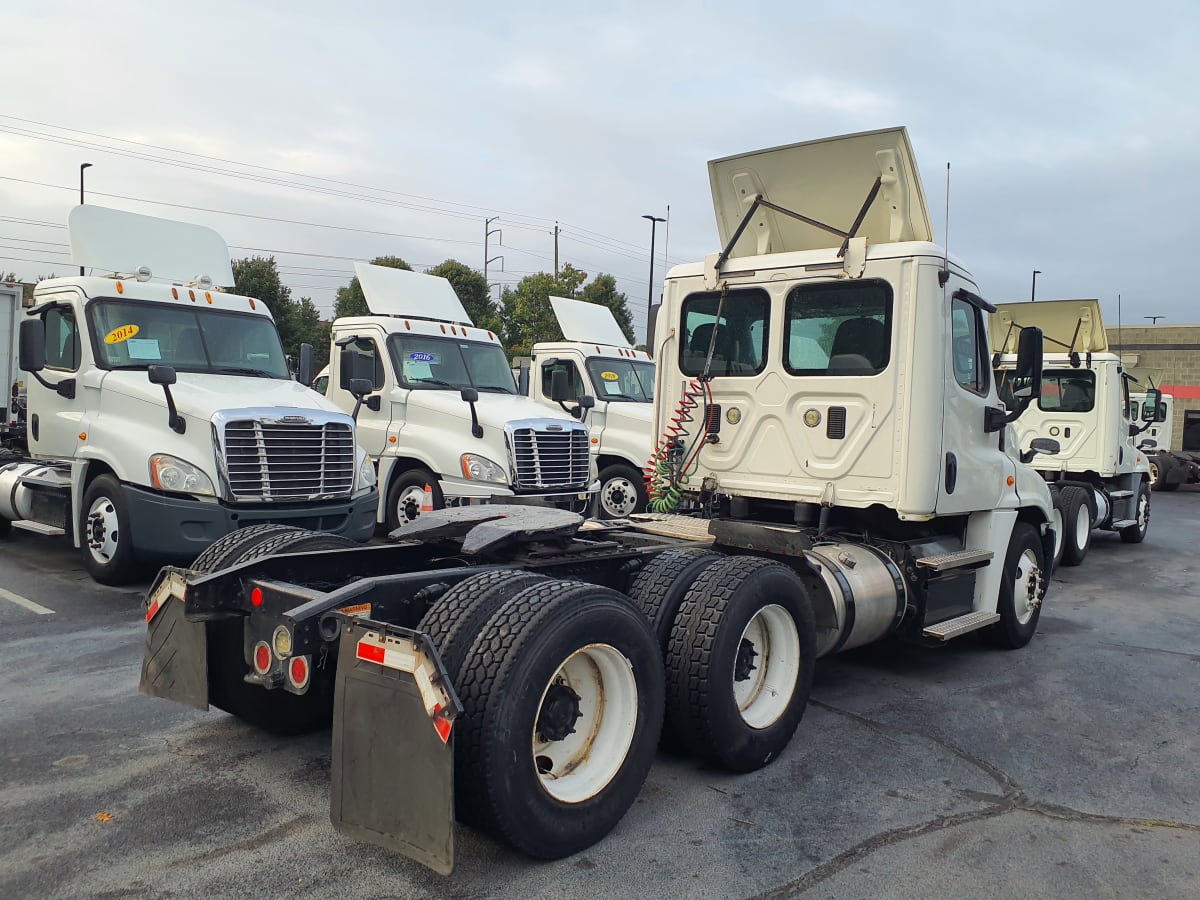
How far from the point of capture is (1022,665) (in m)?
6.56

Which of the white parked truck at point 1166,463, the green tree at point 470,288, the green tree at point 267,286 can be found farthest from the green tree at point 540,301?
the white parked truck at point 1166,463

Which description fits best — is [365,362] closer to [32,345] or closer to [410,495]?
[410,495]

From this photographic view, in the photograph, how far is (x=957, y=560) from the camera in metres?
5.96

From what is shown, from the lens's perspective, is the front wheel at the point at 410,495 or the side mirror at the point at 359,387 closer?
the side mirror at the point at 359,387

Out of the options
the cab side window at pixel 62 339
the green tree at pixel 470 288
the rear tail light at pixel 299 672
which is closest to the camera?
the rear tail light at pixel 299 672

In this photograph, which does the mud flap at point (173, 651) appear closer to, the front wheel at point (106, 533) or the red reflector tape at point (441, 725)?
the red reflector tape at point (441, 725)

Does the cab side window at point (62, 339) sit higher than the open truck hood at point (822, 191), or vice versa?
the open truck hood at point (822, 191)

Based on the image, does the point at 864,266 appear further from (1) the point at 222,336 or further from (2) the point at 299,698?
(1) the point at 222,336

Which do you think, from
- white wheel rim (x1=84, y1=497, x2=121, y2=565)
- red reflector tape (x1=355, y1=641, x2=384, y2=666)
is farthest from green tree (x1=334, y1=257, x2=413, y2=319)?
red reflector tape (x1=355, y1=641, x2=384, y2=666)

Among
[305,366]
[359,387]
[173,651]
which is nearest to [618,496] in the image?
[359,387]

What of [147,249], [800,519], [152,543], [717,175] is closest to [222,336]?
[147,249]

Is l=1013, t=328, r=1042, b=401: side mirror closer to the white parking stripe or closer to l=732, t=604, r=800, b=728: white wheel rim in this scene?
l=732, t=604, r=800, b=728: white wheel rim

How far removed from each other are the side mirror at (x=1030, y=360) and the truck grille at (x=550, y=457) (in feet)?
17.3

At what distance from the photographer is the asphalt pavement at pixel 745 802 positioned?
3307mm
